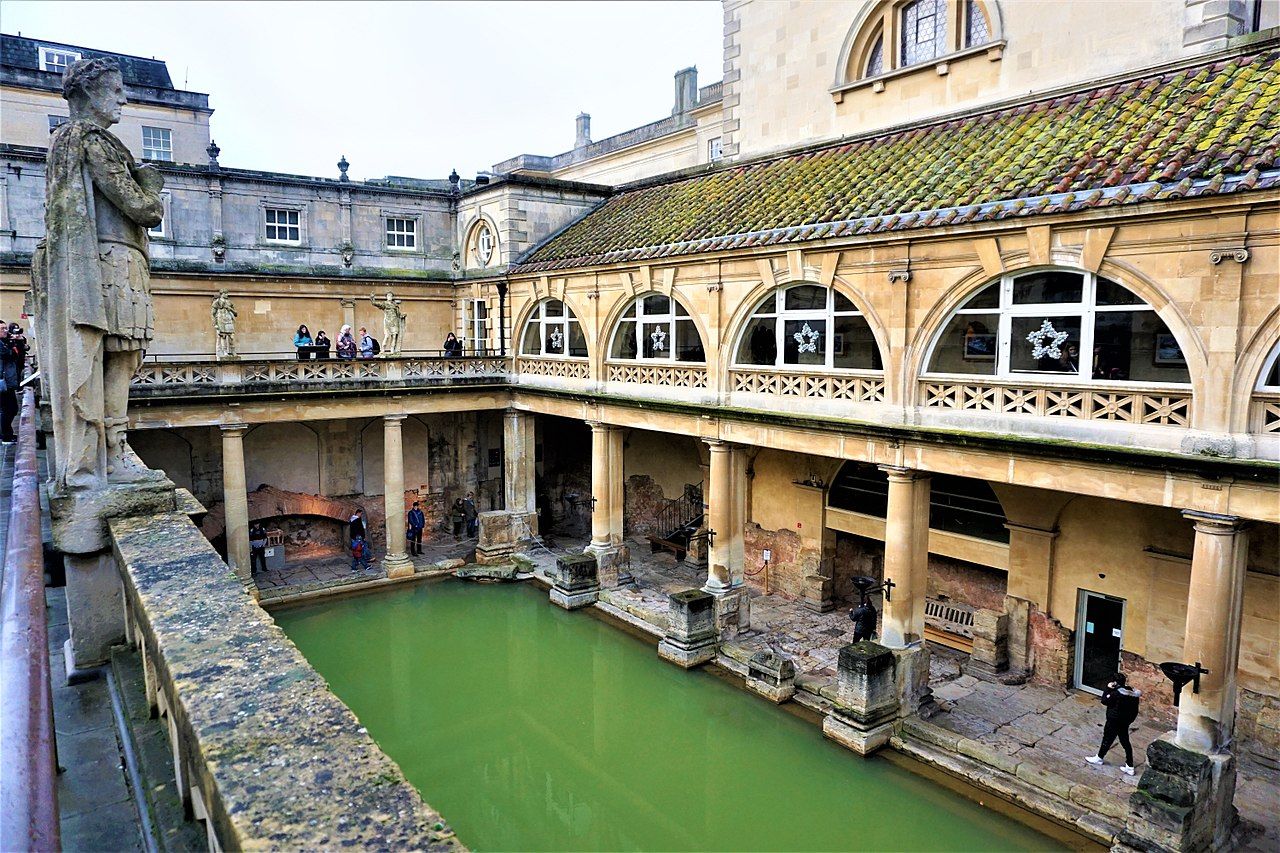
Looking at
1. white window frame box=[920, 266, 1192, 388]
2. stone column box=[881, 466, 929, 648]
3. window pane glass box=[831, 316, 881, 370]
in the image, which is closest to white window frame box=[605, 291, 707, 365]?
window pane glass box=[831, 316, 881, 370]

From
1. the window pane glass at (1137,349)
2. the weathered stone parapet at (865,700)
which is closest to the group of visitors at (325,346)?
the weathered stone parapet at (865,700)

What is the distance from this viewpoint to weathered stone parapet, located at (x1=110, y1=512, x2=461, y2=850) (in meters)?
2.85

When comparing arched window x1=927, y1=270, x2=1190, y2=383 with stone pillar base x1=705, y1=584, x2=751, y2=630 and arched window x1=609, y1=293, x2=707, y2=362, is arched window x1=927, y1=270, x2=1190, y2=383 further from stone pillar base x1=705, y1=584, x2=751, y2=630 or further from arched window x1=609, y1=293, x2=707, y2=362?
stone pillar base x1=705, y1=584, x2=751, y2=630

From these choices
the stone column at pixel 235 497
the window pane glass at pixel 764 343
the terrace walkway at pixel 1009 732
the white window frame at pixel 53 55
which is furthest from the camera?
the white window frame at pixel 53 55

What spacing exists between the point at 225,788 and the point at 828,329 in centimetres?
1283

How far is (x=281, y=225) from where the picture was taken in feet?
79.6

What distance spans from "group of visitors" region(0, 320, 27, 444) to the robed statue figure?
17.3ft

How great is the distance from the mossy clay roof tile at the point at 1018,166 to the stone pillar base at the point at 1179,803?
22.8 feet

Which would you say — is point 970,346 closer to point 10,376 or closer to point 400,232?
point 10,376

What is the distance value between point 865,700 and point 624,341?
455 inches

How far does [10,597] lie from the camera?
2.45 meters

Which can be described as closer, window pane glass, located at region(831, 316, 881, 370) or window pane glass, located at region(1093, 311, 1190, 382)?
window pane glass, located at region(1093, 311, 1190, 382)

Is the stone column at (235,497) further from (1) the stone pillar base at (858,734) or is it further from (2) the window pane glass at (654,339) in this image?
(1) the stone pillar base at (858,734)

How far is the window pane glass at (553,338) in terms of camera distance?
22406mm
